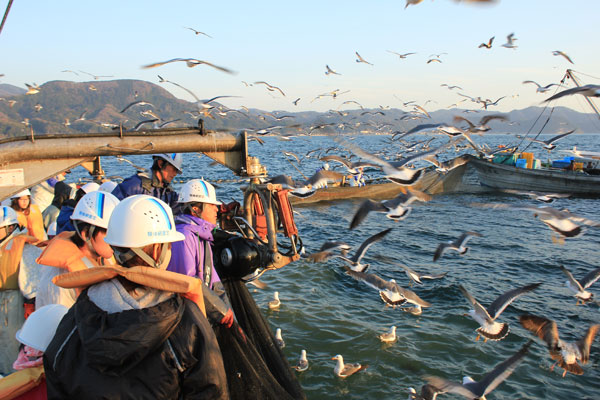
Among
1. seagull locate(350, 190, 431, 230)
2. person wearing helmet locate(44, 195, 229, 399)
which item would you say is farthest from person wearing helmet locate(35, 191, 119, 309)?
seagull locate(350, 190, 431, 230)

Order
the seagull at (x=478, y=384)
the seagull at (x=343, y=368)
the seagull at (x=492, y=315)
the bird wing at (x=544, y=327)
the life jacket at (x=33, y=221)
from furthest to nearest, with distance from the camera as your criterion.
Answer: the seagull at (x=492, y=315), the seagull at (x=343, y=368), the bird wing at (x=544, y=327), the life jacket at (x=33, y=221), the seagull at (x=478, y=384)

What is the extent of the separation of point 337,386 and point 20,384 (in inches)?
224

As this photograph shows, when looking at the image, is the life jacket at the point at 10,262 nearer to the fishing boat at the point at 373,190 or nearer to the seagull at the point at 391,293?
the seagull at the point at 391,293

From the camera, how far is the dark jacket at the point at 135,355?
2.03 m

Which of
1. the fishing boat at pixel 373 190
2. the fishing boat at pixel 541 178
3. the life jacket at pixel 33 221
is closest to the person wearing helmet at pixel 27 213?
the life jacket at pixel 33 221

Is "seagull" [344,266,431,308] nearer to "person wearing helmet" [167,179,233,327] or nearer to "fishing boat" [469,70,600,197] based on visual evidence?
"person wearing helmet" [167,179,233,327]

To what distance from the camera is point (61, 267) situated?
3408 millimetres

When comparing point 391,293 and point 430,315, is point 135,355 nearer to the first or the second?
point 391,293

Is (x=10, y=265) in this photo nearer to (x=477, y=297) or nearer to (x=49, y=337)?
(x=49, y=337)

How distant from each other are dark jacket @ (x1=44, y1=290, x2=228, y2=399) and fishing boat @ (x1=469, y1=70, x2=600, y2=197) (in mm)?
28256

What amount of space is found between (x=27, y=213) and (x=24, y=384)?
5.01 m

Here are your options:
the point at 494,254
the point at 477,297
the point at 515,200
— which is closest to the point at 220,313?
the point at 477,297

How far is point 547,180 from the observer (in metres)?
27.5

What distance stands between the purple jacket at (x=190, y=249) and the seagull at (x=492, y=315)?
5692mm
